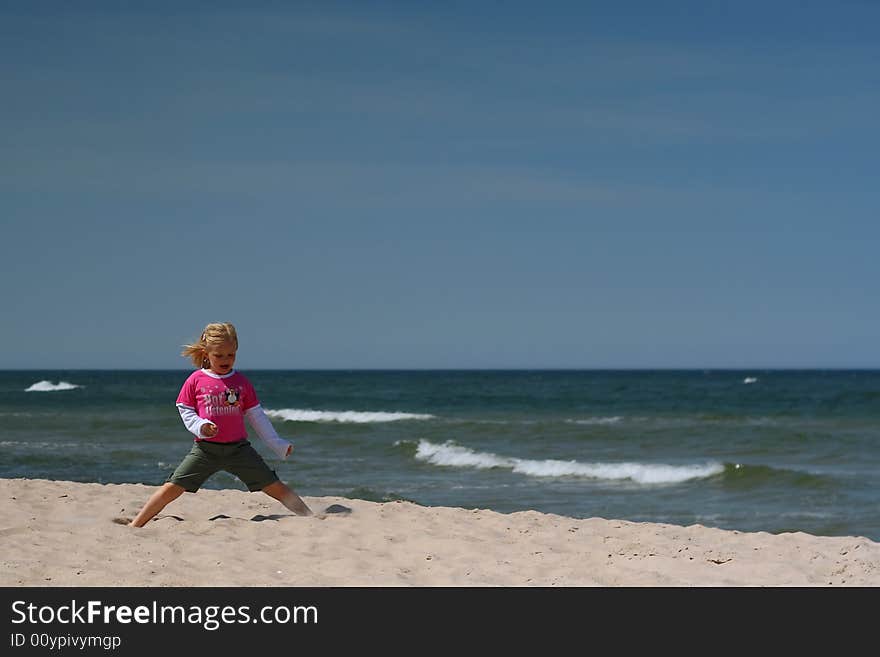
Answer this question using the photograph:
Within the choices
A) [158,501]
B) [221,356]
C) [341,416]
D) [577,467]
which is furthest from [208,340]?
[341,416]

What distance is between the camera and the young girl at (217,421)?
23.7ft

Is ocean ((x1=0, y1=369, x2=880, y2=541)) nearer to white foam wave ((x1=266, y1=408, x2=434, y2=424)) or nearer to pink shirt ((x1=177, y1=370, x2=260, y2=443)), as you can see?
white foam wave ((x1=266, y1=408, x2=434, y2=424))

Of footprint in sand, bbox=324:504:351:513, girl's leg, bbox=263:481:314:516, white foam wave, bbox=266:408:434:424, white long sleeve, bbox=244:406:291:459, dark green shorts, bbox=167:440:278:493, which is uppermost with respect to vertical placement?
white long sleeve, bbox=244:406:291:459

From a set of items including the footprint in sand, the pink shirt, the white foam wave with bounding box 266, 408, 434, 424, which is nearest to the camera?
the pink shirt

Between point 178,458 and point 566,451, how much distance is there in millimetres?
7572

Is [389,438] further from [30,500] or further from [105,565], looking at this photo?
[105,565]

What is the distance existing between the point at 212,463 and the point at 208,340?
0.95m

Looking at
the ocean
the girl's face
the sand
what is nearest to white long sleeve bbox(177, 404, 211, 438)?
the girl's face

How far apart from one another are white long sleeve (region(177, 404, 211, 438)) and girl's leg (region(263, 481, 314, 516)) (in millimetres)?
827

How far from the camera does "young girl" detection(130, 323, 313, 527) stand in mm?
7234

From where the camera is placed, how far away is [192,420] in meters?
7.21
